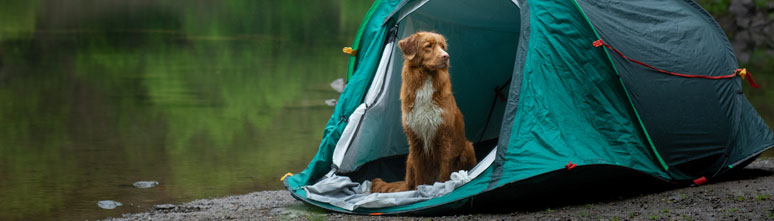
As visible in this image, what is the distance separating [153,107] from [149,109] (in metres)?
0.24

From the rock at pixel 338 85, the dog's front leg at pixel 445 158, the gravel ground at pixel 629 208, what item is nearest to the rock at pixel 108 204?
the gravel ground at pixel 629 208

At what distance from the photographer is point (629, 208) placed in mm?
5816

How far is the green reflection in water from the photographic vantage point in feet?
27.5

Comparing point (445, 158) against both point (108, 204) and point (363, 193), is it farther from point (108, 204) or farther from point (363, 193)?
point (108, 204)

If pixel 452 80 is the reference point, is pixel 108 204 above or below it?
below

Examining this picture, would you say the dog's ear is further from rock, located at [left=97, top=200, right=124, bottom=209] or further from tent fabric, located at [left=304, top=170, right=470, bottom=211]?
rock, located at [left=97, top=200, right=124, bottom=209]

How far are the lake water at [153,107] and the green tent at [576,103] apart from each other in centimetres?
197

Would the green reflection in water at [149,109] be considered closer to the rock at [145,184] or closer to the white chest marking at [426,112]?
the rock at [145,184]

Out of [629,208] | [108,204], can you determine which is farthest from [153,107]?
[629,208]

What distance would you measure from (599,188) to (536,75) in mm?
1197

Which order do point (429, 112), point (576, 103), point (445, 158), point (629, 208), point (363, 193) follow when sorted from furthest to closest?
point (363, 193), point (445, 158), point (429, 112), point (576, 103), point (629, 208)

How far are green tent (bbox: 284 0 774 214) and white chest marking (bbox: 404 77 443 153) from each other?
20.2 inches

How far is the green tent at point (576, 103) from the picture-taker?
18.9 feet

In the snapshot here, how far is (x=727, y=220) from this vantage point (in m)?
5.20
